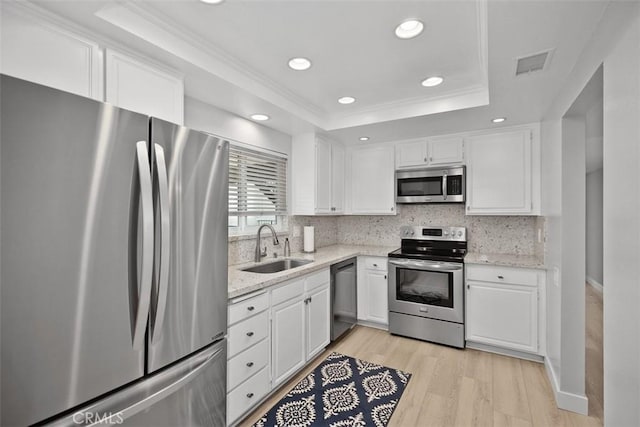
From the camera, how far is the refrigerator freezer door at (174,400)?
1.15m

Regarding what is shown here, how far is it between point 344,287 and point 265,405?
142 cm

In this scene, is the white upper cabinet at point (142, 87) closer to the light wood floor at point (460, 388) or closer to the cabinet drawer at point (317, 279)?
the cabinet drawer at point (317, 279)

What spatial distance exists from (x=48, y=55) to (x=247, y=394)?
2111 millimetres

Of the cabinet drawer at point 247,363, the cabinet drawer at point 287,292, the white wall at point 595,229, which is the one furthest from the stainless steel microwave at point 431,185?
the white wall at point 595,229

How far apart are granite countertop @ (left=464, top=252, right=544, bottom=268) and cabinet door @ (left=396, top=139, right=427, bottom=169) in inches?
46.8

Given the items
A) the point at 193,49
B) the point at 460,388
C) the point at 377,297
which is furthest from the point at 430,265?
the point at 193,49

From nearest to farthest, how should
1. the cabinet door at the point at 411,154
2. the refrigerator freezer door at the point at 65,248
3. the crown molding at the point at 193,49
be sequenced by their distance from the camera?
1. the refrigerator freezer door at the point at 65,248
2. the crown molding at the point at 193,49
3. the cabinet door at the point at 411,154

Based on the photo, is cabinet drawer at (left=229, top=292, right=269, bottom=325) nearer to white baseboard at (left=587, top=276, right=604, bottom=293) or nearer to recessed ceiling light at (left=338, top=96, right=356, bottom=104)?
recessed ceiling light at (left=338, top=96, right=356, bottom=104)

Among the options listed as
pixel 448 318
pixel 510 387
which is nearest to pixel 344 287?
pixel 448 318

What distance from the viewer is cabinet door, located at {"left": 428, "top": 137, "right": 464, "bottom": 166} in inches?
134

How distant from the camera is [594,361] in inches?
110

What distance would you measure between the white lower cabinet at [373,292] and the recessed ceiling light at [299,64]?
2.19 metres

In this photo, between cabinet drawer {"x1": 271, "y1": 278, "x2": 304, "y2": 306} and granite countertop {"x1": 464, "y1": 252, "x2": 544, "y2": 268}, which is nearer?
cabinet drawer {"x1": 271, "y1": 278, "x2": 304, "y2": 306}

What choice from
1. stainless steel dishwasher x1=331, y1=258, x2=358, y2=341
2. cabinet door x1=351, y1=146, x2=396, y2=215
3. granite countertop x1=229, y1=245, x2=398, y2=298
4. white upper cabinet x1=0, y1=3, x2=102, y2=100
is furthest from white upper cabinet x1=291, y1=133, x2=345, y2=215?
white upper cabinet x1=0, y1=3, x2=102, y2=100
